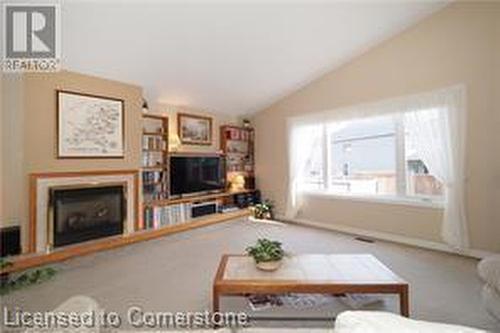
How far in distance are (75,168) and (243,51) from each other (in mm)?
2529

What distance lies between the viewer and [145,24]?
10.2 ft

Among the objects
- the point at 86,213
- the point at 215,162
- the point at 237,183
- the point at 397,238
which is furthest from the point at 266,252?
the point at 237,183

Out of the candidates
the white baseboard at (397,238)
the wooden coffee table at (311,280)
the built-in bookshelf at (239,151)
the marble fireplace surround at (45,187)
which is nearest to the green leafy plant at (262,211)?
the white baseboard at (397,238)

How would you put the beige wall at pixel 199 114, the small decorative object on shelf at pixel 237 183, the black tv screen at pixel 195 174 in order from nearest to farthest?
the black tv screen at pixel 195 174
the beige wall at pixel 199 114
the small decorative object on shelf at pixel 237 183

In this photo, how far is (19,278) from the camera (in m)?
2.78

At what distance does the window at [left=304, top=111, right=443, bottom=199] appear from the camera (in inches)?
160

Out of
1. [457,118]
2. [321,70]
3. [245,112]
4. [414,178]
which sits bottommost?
[414,178]

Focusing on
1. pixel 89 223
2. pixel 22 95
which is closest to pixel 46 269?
pixel 89 223

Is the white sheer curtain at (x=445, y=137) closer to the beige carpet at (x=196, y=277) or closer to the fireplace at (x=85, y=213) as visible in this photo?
the beige carpet at (x=196, y=277)

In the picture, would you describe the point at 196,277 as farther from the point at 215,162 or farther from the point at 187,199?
the point at 215,162

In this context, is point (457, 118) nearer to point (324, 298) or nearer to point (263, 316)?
point (324, 298)

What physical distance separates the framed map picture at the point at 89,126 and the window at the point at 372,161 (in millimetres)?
3187

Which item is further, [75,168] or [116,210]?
[116,210]

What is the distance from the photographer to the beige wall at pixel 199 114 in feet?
16.3
